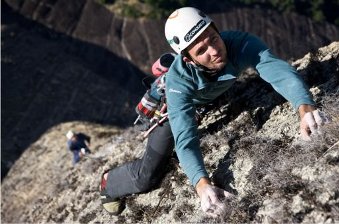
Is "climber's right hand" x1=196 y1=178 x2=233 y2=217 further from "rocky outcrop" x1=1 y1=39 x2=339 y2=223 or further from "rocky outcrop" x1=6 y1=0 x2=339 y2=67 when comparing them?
"rocky outcrop" x1=6 y1=0 x2=339 y2=67

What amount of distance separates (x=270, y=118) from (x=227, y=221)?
2.99 m

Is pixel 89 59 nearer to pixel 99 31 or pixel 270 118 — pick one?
pixel 99 31

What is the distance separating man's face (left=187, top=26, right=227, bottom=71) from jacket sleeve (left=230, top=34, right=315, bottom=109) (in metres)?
0.48

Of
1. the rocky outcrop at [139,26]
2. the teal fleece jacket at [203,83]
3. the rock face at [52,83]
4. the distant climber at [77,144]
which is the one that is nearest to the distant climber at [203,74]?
the teal fleece jacket at [203,83]

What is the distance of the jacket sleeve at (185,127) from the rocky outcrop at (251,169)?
655mm

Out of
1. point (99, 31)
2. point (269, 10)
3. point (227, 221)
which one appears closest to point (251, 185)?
point (227, 221)

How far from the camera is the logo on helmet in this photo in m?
6.91

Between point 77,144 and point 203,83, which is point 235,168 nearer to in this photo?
point 203,83

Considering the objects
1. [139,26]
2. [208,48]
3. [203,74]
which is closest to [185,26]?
[208,48]

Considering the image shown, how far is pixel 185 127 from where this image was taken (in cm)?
693

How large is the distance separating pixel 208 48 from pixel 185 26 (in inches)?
17.7

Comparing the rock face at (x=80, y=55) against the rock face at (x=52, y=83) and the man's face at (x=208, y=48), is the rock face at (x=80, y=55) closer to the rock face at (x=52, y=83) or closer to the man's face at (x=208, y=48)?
the rock face at (x=52, y=83)

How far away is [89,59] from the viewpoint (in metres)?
82.6

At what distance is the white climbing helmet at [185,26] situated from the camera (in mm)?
6922
